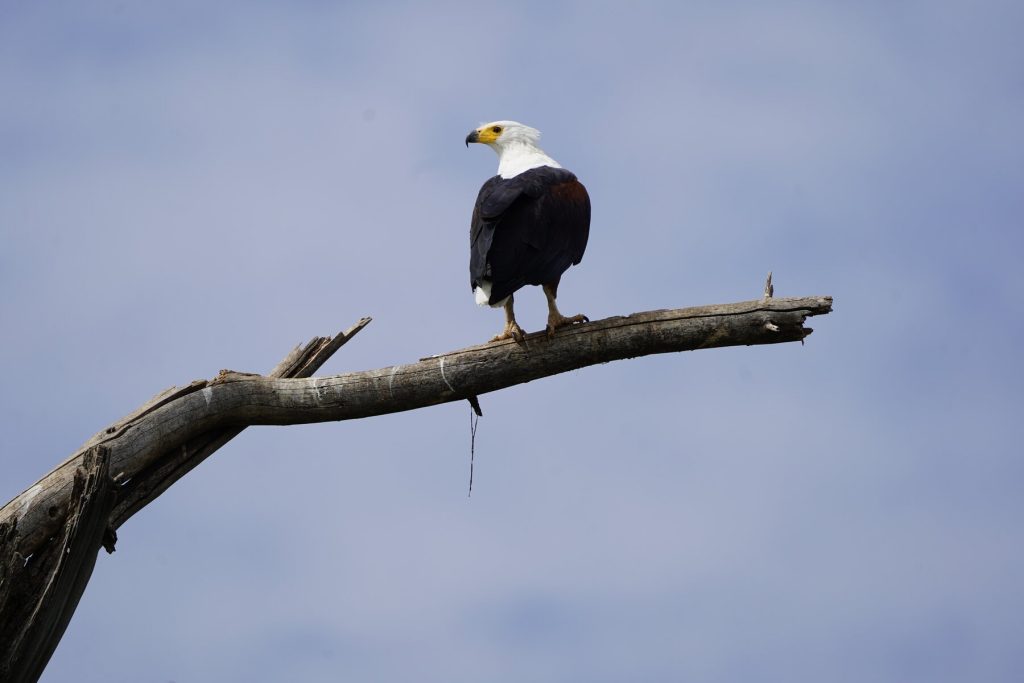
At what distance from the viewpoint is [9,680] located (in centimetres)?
577

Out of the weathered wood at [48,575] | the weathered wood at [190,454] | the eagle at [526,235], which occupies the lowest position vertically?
the weathered wood at [48,575]

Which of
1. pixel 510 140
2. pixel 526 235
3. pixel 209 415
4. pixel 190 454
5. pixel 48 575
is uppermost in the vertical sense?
pixel 510 140

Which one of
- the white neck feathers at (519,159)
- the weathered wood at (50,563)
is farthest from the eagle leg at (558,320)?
the weathered wood at (50,563)

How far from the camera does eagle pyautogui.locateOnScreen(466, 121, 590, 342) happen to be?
21.5ft

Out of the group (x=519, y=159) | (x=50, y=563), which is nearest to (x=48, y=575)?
(x=50, y=563)

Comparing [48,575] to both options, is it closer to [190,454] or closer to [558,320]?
[190,454]

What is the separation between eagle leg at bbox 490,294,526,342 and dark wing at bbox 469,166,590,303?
0.13m

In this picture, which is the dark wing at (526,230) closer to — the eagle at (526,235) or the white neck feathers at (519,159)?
the eagle at (526,235)

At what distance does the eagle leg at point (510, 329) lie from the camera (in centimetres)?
640

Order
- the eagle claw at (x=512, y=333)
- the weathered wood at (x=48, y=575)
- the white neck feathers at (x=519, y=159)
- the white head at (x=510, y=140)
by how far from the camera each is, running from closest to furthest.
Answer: the weathered wood at (x=48, y=575), the eagle claw at (x=512, y=333), the white neck feathers at (x=519, y=159), the white head at (x=510, y=140)

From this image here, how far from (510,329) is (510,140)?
1931 mm

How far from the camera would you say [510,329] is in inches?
258

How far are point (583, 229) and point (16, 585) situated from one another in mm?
3562

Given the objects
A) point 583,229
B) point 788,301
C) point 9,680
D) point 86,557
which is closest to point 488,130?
point 583,229
